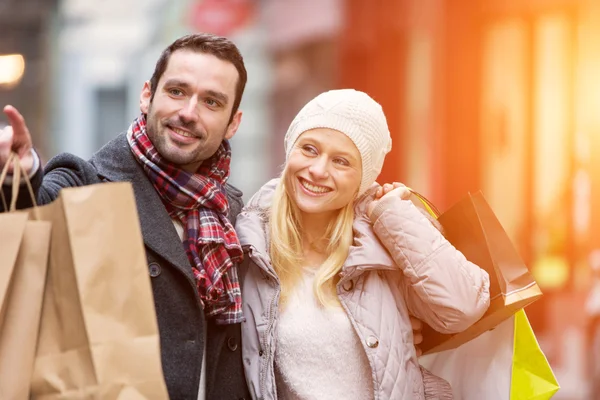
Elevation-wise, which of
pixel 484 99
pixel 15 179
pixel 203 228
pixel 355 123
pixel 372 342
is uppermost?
pixel 484 99

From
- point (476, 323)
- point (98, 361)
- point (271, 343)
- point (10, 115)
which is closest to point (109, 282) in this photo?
point (98, 361)

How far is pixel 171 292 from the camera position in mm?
2496

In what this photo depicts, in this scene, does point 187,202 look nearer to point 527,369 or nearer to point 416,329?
point 416,329

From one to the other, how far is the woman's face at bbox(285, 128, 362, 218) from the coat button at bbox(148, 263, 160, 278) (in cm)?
51

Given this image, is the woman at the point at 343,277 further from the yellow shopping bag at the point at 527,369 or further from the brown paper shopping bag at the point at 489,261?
the yellow shopping bag at the point at 527,369

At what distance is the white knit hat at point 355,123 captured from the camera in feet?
9.05

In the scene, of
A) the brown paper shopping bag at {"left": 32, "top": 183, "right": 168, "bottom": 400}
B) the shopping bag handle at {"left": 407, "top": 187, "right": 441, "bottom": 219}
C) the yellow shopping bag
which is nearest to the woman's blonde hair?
the shopping bag handle at {"left": 407, "top": 187, "right": 441, "bottom": 219}

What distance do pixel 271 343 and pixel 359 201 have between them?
0.57m

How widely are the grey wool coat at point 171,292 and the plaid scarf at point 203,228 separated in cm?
4

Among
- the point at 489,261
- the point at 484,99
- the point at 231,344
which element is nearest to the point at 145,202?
the point at 231,344

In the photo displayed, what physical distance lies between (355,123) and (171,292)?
770 millimetres

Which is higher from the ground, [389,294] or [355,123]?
[355,123]

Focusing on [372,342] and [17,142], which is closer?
[17,142]

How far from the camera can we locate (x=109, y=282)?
2.10m
